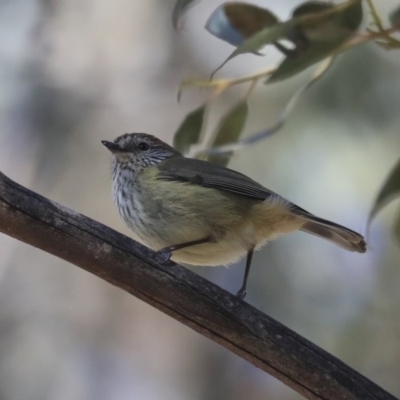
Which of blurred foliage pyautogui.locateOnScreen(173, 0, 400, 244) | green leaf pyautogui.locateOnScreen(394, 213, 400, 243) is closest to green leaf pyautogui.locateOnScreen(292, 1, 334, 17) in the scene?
blurred foliage pyautogui.locateOnScreen(173, 0, 400, 244)

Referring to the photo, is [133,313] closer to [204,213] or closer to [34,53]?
[34,53]

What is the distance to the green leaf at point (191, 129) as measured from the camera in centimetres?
237

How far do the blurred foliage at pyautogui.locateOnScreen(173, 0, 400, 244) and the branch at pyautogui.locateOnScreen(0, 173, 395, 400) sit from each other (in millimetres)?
400

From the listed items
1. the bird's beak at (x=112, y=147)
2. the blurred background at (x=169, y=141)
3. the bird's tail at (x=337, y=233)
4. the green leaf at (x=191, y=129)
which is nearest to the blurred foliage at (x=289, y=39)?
the green leaf at (x=191, y=129)

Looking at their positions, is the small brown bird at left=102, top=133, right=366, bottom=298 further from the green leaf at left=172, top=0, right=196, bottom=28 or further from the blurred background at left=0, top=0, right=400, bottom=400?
the blurred background at left=0, top=0, right=400, bottom=400

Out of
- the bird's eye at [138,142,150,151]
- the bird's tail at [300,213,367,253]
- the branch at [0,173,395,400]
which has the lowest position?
the branch at [0,173,395,400]

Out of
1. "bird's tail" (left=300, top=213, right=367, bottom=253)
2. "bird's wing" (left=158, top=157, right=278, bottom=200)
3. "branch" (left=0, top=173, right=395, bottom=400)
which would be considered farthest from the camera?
"bird's wing" (left=158, top=157, right=278, bottom=200)

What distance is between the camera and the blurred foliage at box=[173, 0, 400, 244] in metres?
2.05

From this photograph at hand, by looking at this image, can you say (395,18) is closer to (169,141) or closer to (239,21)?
(239,21)

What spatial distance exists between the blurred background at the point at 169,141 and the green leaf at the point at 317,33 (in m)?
1.75

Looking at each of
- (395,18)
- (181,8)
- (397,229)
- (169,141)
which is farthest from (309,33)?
(169,141)

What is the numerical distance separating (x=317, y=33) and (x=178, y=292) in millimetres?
777

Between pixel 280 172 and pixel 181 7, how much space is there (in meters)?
2.18

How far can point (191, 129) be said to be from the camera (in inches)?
93.8
